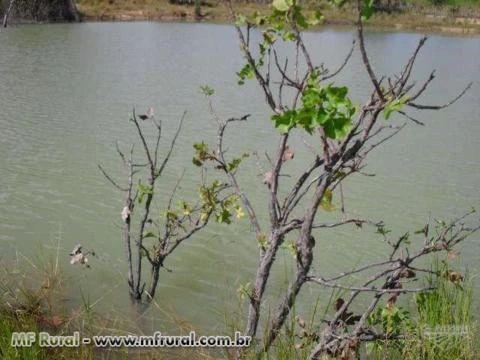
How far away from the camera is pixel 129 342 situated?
3.42 metres

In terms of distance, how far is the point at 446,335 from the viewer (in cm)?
283

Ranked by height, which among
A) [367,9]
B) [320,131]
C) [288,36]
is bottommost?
[320,131]

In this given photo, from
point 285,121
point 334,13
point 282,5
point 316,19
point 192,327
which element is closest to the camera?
point 285,121

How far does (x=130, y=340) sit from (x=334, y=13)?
177ft

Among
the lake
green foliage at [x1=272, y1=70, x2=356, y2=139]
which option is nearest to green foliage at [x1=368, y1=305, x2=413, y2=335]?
the lake

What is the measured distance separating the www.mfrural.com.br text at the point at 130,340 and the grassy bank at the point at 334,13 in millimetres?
29153

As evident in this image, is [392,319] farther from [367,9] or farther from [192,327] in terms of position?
[367,9]

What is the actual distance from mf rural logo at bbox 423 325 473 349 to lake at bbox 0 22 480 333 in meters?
1.07

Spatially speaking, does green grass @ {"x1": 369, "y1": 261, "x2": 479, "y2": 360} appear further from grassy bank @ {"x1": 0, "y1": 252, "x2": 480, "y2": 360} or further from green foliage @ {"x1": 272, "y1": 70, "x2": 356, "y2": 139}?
green foliage @ {"x1": 272, "y1": 70, "x2": 356, "y2": 139}

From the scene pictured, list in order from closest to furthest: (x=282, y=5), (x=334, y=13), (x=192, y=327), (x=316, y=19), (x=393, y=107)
→ (x=393, y=107), (x=282, y=5), (x=316, y=19), (x=192, y=327), (x=334, y=13)

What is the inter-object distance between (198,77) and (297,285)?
43.8ft

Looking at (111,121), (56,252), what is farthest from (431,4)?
(56,252)

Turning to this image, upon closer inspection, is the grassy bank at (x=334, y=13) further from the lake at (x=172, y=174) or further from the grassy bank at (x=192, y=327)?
the grassy bank at (x=192, y=327)

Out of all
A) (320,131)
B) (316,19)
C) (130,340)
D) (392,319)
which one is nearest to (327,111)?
(320,131)
